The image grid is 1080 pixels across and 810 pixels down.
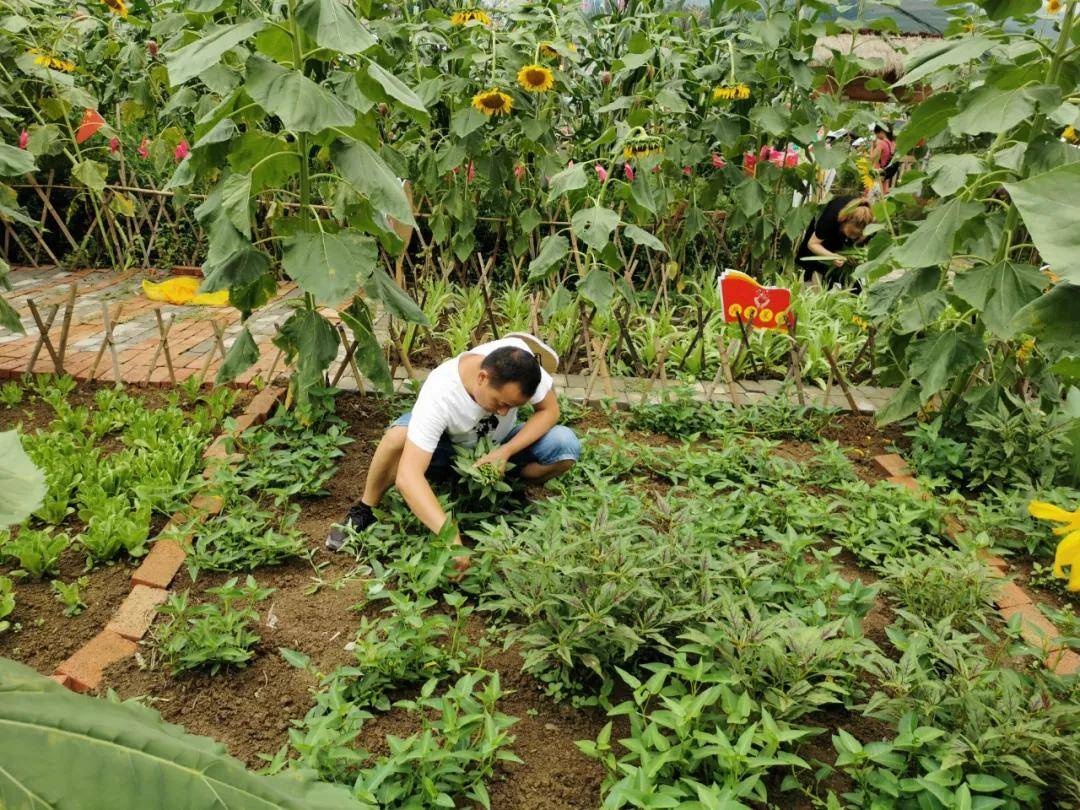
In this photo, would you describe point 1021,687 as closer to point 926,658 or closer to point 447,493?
point 926,658

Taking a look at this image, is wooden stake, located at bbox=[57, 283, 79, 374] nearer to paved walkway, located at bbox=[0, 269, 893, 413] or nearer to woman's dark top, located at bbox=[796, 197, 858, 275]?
paved walkway, located at bbox=[0, 269, 893, 413]

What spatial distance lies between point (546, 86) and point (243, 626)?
3.41 m

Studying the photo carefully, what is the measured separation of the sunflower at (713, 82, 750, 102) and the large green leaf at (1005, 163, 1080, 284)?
422 centimetres

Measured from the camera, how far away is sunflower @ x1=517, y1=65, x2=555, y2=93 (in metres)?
4.53

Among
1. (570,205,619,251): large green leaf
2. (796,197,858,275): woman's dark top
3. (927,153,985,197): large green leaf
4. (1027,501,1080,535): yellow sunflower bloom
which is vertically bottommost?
(796,197,858,275): woman's dark top

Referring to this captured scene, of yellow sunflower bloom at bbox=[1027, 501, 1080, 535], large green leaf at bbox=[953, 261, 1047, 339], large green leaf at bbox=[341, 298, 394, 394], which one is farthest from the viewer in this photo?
large green leaf at bbox=[341, 298, 394, 394]

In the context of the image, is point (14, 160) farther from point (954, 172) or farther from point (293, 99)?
point (954, 172)

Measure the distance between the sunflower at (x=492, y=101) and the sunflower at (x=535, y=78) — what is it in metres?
0.13

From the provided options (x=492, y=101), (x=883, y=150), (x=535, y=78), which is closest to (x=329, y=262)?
(x=492, y=101)

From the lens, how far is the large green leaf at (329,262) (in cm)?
290

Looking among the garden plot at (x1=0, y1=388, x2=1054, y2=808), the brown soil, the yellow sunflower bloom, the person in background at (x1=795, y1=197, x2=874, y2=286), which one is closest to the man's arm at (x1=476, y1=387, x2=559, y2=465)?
the garden plot at (x1=0, y1=388, x2=1054, y2=808)

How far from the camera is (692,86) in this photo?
17.8 ft

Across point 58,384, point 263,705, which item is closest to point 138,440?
point 58,384

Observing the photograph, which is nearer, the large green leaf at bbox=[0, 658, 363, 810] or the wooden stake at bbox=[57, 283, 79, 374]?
the large green leaf at bbox=[0, 658, 363, 810]
